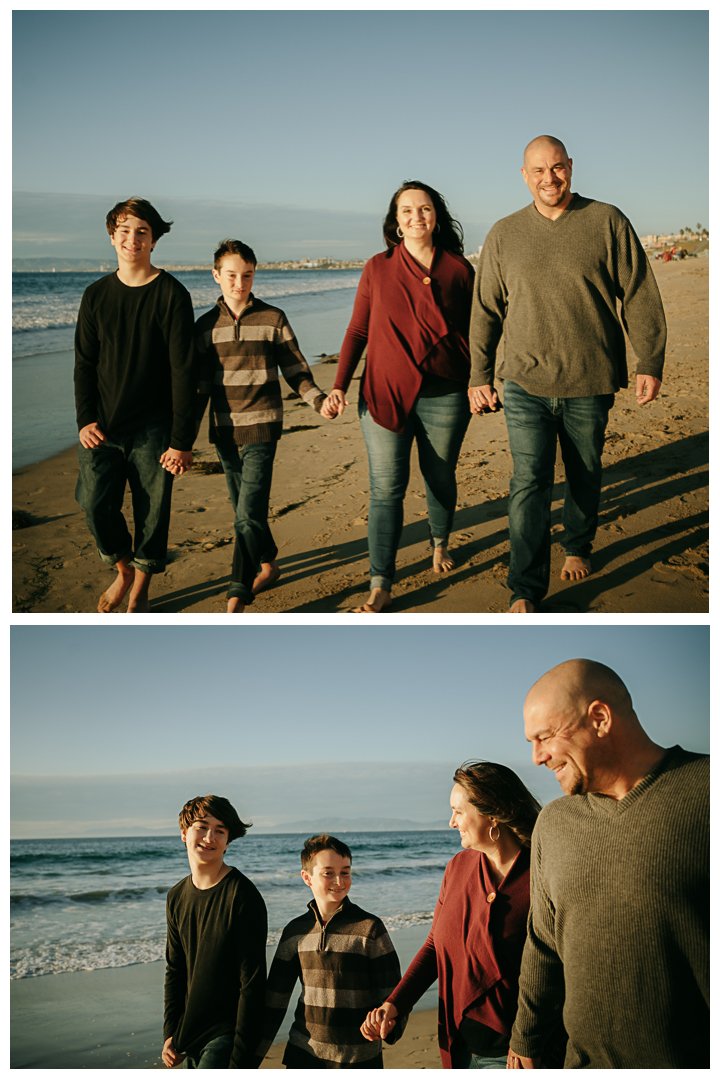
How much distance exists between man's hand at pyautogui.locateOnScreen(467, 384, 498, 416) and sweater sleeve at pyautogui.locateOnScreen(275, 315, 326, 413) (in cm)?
72

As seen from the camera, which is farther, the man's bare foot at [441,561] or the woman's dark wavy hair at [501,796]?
the man's bare foot at [441,561]

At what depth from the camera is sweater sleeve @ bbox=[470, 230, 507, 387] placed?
3.37 m

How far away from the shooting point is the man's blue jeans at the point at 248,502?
11.9 feet

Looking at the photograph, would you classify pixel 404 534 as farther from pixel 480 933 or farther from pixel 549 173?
pixel 480 933

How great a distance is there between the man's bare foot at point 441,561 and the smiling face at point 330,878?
6.02ft

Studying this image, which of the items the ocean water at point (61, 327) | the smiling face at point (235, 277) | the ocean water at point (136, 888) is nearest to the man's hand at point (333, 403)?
the smiling face at point (235, 277)

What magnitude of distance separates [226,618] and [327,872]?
4.78 feet

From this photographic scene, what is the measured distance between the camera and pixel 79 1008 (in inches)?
164

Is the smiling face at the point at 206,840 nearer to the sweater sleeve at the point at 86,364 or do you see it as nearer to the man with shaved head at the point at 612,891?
the man with shaved head at the point at 612,891

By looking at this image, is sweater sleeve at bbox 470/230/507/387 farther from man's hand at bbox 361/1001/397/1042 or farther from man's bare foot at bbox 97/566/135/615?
man's hand at bbox 361/1001/397/1042

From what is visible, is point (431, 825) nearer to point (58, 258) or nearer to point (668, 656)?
point (668, 656)
